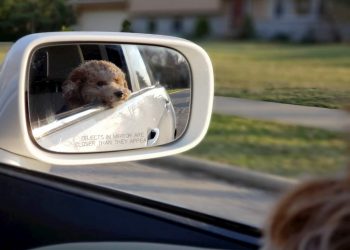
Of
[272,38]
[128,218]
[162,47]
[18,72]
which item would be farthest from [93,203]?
[272,38]

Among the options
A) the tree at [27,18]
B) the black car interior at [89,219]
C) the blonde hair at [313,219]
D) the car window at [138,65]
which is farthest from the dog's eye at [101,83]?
the blonde hair at [313,219]

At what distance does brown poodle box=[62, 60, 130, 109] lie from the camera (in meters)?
2.59

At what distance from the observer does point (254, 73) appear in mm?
6668

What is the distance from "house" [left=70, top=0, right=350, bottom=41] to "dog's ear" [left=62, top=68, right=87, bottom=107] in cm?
72

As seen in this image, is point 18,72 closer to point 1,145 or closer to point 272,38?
point 1,145

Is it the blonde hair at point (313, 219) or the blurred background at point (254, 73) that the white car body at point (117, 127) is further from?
the blonde hair at point (313, 219)


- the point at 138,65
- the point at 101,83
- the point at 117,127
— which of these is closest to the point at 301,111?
the point at 138,65

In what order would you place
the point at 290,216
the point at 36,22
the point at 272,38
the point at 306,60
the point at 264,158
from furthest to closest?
the point at 272,38 < the point at 306,60 < the point at 264,158 < the point at 36,22 < the point at 290,216

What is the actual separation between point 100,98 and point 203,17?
24.8ft

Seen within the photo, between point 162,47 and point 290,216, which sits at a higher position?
point 162,47

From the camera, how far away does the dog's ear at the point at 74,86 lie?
2.58 meters

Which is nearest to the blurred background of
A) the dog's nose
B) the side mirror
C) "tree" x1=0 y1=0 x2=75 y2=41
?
"tree" x1=0 y1=0 x2=75 y2=41

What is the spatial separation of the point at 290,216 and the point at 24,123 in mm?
1344

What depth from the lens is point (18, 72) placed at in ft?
7.64
